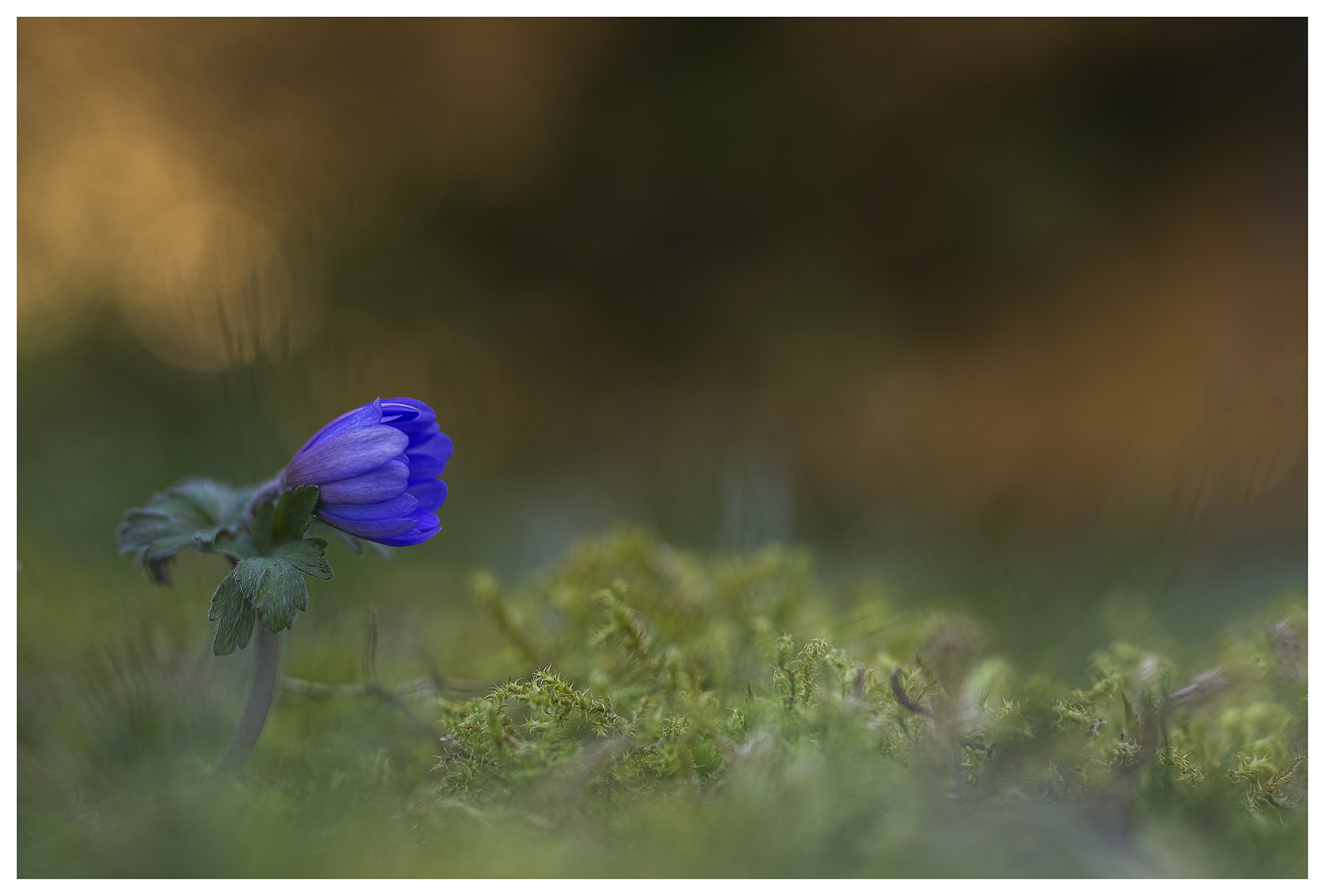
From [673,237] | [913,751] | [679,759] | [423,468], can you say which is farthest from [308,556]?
[673,237]

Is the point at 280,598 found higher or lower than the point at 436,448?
lower

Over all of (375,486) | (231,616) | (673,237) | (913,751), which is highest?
(673,237)

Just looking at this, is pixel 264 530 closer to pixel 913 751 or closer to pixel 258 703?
pixel 258 703

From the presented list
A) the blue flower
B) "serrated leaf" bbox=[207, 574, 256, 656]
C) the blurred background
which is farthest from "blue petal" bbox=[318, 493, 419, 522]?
the blurred background

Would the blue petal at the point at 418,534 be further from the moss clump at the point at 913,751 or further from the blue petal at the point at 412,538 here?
the moss clump at the point at 913,751

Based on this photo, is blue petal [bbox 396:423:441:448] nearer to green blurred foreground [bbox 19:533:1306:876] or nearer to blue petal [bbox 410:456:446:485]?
blue petal [bbox 410:456:446:485]

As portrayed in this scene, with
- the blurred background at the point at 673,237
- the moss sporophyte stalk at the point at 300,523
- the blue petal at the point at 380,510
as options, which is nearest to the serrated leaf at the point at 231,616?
the moss sporophyte stalk at the point at 300,523
